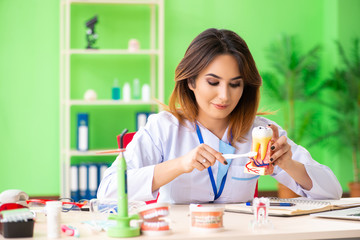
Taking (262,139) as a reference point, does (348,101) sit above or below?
above

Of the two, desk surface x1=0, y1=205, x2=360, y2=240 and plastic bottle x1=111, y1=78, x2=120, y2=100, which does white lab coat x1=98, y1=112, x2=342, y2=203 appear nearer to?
desk surface x1=0, y1=205, x2=360, y2=240

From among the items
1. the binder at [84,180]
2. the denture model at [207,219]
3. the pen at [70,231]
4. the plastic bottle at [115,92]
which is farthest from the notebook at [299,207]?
the plastic bottle at [115,92]

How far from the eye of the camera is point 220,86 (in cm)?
208

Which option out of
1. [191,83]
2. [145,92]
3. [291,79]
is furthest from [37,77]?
[191,83]

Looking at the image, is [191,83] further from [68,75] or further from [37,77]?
[37,77]

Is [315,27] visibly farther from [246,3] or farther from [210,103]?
[210,103]

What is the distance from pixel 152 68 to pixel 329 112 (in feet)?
6.47

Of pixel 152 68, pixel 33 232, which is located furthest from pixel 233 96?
pixel 152 68

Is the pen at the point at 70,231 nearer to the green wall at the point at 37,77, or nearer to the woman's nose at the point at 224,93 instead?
the woman's nose at the point at 224,93

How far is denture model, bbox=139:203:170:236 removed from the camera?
144 centimetres

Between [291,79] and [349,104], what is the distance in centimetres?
64

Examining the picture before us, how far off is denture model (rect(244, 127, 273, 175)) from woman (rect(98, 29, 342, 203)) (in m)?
0.17

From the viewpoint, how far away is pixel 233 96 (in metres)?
2.10

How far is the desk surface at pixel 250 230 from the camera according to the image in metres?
1.44
